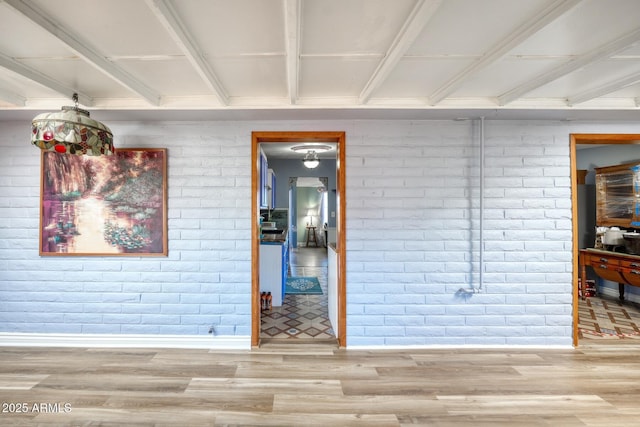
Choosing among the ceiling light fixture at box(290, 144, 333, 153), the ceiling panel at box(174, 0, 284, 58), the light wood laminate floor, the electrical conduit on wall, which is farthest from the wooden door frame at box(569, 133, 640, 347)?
the ceiling light fixture at box(290, 144, 333, 153)

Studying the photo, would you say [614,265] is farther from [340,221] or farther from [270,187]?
[270,187]

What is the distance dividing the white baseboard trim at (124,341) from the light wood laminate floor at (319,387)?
7 cm

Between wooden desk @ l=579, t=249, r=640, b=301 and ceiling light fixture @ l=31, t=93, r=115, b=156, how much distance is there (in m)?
5.95

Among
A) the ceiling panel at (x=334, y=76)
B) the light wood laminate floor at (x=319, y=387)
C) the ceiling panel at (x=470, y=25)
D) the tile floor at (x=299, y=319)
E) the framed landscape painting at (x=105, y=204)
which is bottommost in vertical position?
the light wood laminate floor at (x=319, y=387)

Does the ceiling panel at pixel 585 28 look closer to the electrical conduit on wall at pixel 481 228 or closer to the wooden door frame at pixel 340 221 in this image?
the electrical conduit on wall at pixel 481 228

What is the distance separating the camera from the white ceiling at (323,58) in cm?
136

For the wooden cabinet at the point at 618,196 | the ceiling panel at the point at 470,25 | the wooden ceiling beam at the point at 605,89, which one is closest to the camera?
the ceiling panel at the point at 470,25

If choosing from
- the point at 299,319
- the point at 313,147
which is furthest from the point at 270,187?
the point at 299,319

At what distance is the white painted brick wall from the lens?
2693 mm

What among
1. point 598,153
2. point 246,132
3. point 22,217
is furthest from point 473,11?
point 598,153

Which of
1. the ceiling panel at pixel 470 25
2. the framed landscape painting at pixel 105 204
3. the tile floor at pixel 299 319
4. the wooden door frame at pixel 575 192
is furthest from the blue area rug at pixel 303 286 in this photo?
the ceiling panel at pixel 470 25

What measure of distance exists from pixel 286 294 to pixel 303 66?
3.49m

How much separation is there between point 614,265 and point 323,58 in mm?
4726

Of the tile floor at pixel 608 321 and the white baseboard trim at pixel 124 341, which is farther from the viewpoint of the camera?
the tile floor at pixel 608 321
